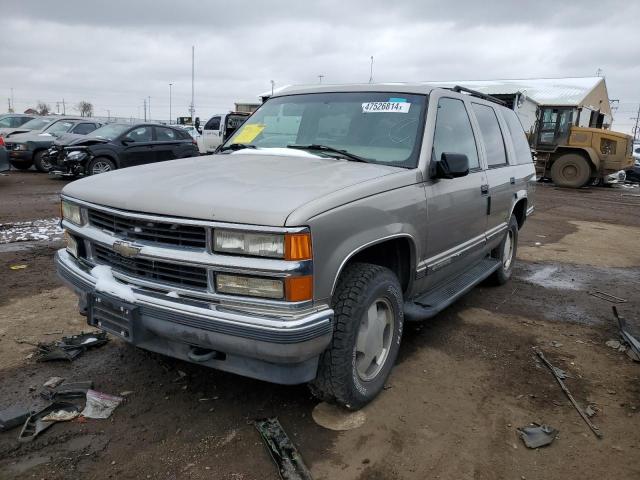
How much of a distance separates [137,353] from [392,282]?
1.93 m

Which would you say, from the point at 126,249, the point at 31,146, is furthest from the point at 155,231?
the point at 31,146

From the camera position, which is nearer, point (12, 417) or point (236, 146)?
point (12, 417)

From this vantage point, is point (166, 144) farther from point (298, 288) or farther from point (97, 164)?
point (298, 288)

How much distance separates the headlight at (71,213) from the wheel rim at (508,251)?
4.22 meters

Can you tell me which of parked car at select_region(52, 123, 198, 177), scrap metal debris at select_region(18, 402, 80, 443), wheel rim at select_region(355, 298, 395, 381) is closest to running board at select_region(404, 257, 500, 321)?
wheel rim at select_region(355, 298, 395, 381)

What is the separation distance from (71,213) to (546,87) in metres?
41.0

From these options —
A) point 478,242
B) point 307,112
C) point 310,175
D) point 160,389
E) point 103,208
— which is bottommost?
point 160,389

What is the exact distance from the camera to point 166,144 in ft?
44.4

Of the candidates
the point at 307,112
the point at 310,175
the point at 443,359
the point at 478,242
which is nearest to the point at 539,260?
the point at 478,242

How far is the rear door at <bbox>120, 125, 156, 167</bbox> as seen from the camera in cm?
1273

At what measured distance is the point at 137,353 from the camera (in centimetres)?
366

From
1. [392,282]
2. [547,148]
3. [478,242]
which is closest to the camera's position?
[392,282]

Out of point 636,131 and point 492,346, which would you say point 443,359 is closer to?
point 492,346

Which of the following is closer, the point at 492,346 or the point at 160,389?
the point at 160,389
